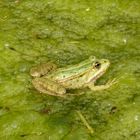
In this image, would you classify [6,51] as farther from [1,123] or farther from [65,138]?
[65,138]

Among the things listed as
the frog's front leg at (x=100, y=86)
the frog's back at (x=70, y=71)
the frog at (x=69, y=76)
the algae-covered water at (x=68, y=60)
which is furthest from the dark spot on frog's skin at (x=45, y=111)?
the frog's front leg at (x=100, y=86)

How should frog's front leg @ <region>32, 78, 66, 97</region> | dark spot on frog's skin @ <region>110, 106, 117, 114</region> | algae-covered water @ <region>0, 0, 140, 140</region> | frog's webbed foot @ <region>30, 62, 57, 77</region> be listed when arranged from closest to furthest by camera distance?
algae-covered water @ <region>0, 0, 140, 140</region>, dark spot on frog's skin @ <region>110, 106, 117, 114</region>, frog's front leg @ <region>32, 78, 66, 97</region>, frog's webbed foot @ <region>30, 62, 57, 77</region>

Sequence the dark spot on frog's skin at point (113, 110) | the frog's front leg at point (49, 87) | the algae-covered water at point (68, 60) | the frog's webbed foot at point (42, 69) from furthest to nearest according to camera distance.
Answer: the frog's webbed foot at point (42, 69) < the frog's front leg at point (49, 87) < the dark spot on frog's skin at point (113, 110) < the algae-covered water at point (68, 60)

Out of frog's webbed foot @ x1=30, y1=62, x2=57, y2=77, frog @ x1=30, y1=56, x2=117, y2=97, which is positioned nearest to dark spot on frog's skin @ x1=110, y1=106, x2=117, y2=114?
frog @ x1=30, y1=56, x2=117, y2=97

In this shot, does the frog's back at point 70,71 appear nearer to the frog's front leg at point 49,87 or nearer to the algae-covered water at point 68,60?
the frog's front leg at point 49,87

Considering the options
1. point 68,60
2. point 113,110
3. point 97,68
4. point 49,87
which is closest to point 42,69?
point 49,87

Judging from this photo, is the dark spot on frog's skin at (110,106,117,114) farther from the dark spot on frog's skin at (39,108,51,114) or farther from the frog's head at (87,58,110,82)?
the dark spot on frog's skin at (39,108,51,114)

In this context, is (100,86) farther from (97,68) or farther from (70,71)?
(70,71)
